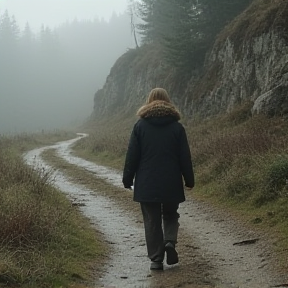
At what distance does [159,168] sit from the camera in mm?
6316

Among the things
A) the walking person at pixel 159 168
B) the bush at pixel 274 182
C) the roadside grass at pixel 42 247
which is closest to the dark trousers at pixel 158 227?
the walking person at pixel 159 168

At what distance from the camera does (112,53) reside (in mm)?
139875

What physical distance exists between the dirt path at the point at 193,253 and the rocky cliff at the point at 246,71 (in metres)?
7.29

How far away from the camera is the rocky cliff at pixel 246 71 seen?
1719 centimetres

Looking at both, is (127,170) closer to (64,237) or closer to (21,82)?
(64,237)

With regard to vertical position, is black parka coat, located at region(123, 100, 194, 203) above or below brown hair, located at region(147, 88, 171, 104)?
below

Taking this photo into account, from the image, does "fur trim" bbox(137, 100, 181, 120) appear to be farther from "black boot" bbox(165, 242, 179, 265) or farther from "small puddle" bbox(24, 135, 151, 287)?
"small puddle" bbox(24, 135, 151, 287)

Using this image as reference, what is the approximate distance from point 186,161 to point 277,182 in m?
3.97

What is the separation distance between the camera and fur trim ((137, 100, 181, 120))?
640 cm

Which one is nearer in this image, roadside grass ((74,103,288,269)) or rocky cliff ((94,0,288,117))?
roadside grass ((74,103,288,269))

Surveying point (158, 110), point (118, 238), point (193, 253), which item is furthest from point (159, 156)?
point (118, 238)

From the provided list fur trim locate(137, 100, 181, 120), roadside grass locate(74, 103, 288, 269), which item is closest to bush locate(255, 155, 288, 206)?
roadside grass locate(74, 103, 288, 269)

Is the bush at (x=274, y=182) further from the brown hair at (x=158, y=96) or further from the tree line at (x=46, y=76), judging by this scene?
the tree line at (x=46, y=76)

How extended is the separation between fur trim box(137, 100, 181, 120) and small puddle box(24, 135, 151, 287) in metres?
2.19
